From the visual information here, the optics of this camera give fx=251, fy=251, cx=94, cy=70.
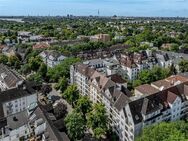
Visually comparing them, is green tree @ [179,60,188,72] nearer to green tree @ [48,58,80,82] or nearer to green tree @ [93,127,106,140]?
green tree @ [48,58,80,82]

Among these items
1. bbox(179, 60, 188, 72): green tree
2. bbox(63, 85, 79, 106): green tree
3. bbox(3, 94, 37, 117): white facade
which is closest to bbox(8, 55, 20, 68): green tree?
bbox(63, 85, 79, 106): green tree

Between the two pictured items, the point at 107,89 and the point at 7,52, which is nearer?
the point at 107,89

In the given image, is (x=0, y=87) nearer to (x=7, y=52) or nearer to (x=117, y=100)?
(x=117, y=100)

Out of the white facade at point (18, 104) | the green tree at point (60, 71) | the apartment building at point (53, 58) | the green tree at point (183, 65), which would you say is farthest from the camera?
the apartment building at point (53, 58)

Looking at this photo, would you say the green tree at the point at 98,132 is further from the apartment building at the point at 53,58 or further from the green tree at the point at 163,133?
the apartment building at the point at 53,58

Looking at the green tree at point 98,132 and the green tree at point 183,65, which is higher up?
the green tree at point 183,65

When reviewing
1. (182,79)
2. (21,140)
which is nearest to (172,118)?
(182,79)

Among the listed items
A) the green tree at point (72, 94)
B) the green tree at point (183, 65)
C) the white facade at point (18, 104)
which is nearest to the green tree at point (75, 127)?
the white facade at point (18, 104)

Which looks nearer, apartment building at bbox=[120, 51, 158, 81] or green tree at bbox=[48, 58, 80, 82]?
apartment building at bbox=[120, 51, 158, 81]

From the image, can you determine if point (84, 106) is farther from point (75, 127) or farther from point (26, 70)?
point (26, 70)
